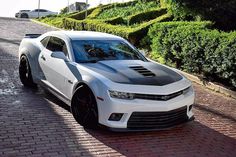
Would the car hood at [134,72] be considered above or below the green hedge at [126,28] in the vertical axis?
above

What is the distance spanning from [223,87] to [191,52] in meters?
1.62

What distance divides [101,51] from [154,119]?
6.00 ft

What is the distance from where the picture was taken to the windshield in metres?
7.09

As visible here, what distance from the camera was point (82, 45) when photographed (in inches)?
287

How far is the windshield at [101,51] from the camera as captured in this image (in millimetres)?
7090

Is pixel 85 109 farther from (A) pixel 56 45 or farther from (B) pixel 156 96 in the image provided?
(A) pixel 56 45

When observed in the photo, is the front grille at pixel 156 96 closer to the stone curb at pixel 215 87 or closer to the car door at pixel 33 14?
the stone curb at pixel 215 87

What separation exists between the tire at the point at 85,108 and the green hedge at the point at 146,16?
13921mm

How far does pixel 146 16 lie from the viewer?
20125 millimetres

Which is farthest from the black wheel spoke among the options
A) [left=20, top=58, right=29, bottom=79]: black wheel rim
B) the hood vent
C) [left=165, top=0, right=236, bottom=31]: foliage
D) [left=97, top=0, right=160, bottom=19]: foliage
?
[left=97, top=0, right=160, bottom=19]: foliage

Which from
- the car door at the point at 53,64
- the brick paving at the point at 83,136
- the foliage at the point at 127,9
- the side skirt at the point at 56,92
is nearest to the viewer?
the brick paving at the point at 83,136

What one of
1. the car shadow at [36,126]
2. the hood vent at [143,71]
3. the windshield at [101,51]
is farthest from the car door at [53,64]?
the hood vent at [143,71]

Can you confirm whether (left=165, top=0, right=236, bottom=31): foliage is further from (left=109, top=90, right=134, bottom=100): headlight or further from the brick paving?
(left=109, top=90, right=134, bottom=100): headlight

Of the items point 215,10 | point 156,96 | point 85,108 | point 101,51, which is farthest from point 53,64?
point 215,10
